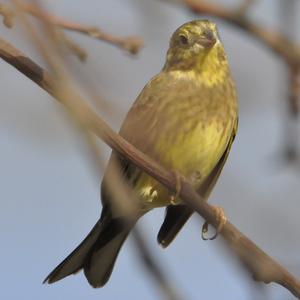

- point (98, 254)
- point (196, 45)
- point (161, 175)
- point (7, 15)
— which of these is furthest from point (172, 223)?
point (7, 15)

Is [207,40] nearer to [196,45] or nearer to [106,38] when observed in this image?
[196,45]

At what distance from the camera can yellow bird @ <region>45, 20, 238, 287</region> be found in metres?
3.13

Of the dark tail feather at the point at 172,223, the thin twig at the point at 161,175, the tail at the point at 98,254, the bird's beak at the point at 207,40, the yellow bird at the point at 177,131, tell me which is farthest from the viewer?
the bird's beak at the point at 207,40

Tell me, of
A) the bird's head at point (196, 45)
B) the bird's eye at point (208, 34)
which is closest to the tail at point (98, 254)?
the bird's head at point (196, 45)

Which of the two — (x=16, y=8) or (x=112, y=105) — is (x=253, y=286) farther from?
(x=16, y=8)

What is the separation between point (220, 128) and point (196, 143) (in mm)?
155

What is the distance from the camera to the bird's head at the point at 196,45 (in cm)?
346

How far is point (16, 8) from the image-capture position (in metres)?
1.56

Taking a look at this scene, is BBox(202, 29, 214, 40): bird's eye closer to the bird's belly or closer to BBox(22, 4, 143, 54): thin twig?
the bird's belly

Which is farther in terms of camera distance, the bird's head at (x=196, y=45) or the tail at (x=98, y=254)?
the bird's head at (x=196, y=45)

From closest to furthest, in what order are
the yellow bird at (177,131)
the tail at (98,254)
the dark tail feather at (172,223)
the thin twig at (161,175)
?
the thin twig at (161,175)
the tail at (98,254)
the yellow bird at (177,131)
the dark tail feather at (172,223)

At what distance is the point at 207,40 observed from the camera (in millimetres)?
3471

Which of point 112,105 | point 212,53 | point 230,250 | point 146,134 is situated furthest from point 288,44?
point 212,53

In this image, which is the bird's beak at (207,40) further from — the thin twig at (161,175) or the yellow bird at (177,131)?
the thin twig at (161,175)
